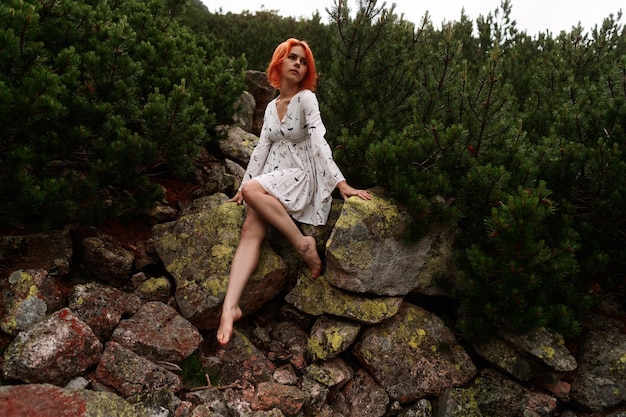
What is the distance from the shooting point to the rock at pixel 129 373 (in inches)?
119

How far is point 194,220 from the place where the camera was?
413cm

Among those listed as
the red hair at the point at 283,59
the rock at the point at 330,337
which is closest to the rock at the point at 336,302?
the rock at the point at 330,337

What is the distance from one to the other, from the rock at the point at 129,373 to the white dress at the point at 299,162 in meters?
1.62

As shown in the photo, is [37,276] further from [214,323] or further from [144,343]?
[214,323]

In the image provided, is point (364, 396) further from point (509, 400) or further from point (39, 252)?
point (39, 252)

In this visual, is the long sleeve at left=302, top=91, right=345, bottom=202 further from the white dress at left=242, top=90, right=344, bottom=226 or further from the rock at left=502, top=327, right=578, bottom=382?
the rock at left=502, top=327, right=578, bottom=382

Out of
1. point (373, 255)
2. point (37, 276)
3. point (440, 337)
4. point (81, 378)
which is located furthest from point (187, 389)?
point (440, 337)

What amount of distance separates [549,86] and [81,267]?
17.3 feet

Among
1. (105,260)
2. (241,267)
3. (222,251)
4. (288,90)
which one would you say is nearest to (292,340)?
(241,267)

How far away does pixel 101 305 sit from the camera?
3.41 m

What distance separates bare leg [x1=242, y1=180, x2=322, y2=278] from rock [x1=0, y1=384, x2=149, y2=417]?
1.70 m

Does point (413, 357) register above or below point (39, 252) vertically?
above

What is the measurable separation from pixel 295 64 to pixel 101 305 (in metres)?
2.55

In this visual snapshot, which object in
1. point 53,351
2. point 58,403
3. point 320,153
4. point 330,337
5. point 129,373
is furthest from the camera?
point 320,153
